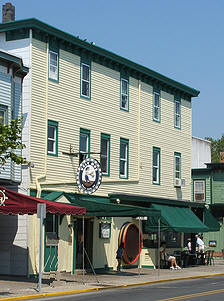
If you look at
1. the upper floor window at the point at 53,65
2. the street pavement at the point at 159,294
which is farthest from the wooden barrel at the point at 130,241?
the upper floor window at the point at 53,65

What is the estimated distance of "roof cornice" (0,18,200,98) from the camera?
83.9 feet

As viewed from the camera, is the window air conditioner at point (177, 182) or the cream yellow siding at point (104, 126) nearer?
the cream yellow siding at point (104, 126)

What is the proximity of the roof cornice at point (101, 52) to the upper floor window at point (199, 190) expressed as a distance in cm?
1174

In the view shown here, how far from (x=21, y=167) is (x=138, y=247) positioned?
29.6ft

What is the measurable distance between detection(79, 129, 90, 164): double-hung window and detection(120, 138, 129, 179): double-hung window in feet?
9.98

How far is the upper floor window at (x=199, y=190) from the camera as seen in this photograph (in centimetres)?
4875

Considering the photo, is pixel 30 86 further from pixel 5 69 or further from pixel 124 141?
pixel 124 141

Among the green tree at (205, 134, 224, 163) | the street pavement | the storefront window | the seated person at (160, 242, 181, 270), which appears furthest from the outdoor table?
the green tree at (205, 134, 224, 163)

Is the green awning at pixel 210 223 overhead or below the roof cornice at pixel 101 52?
below

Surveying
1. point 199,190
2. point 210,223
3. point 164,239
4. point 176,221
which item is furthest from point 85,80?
point 199,190

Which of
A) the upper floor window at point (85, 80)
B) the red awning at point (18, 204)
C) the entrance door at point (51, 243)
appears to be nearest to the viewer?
the red awning at point (18, 204)

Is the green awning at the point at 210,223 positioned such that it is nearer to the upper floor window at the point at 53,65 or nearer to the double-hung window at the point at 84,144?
the double-hung window at the point at 84,144

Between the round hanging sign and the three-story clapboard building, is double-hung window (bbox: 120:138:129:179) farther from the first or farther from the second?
the round hanging sign

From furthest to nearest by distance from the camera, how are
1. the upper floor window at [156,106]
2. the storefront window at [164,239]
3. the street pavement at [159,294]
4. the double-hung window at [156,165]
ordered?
1. the upper floor window at [156,106]
2. the double-hung window at [156,165]
3. the storefront window at [164,239]
4. the street pavement at [159,294]
